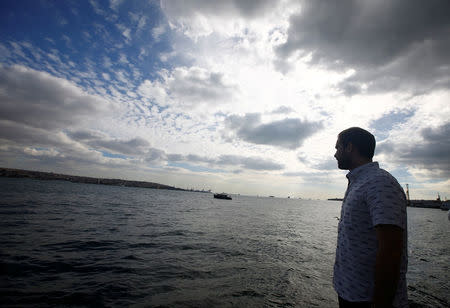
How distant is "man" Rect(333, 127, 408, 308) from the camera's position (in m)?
1.94

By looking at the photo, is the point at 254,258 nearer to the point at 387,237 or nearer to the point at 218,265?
the point at 218,265

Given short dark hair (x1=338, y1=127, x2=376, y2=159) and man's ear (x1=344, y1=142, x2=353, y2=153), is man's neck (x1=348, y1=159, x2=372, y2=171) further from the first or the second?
man's ear (x1=344, y1=142, x2=353, y2=153)

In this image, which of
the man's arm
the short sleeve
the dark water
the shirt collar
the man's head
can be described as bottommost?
the dark water

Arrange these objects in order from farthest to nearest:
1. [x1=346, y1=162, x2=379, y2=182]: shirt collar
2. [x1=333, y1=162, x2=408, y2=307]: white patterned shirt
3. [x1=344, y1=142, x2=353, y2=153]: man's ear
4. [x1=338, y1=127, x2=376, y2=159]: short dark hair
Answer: [x1=344, y1=142, x2=353, y2=153]: man's ear
[x1=338, y1=127, x2=376, y2=159]: short dark hair
[x1=346, y1=162, x2=379, y2=182]: shirt collar
[x1=333, y1=162, x2=408, y2=307]: white patterned shirt

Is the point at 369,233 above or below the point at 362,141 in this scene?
below

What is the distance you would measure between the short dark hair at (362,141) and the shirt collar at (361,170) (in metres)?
0.18

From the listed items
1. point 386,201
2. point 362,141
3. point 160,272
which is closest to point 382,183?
point 386,201

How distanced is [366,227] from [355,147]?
1048 millimetres

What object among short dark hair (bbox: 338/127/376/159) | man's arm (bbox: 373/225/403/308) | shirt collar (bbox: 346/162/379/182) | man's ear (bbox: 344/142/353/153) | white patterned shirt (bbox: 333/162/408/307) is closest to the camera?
man's arm (bbox: 373/225/403/308)

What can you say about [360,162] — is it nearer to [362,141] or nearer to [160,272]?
[362,141]

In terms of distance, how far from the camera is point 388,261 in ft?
6.29

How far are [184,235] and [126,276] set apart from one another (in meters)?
8.70

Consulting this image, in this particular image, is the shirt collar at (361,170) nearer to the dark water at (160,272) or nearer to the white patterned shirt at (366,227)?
the white patterned shirt at (366,227)

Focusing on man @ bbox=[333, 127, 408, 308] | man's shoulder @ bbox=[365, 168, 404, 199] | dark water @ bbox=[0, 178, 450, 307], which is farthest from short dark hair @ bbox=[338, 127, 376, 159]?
dark water @ bbox=[0, 178, 450, 307]
